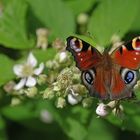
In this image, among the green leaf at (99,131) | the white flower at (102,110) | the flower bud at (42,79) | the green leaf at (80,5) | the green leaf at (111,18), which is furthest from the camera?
the green leaf at (99,131)

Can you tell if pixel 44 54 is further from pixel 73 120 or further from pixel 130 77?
pixel 130 77

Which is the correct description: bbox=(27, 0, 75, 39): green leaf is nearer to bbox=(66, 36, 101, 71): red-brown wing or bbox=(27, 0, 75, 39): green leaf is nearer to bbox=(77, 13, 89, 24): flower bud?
bbox=(77, 13, 89, 24): flower bud

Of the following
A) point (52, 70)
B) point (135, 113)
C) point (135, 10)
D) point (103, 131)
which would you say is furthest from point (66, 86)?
point (103, 131)

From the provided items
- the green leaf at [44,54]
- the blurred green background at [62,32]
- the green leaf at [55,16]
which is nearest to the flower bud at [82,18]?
the blurred green background at [62,32]

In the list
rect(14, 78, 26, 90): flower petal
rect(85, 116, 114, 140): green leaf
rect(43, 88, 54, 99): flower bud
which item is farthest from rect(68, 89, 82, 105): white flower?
rect(85, 116, 114, 140): green leaf

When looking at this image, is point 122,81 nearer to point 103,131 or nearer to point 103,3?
point 103,3

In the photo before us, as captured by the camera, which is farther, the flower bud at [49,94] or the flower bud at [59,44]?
the flower bud at [59,44]

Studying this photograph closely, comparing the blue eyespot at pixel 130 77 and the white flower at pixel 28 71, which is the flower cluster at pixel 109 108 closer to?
the blue eyespot at pixel 130 77
